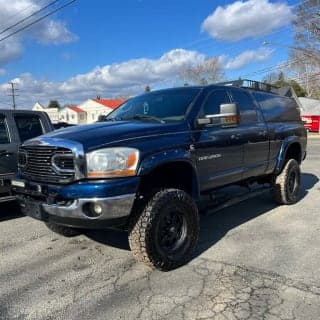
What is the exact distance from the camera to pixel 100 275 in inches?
183

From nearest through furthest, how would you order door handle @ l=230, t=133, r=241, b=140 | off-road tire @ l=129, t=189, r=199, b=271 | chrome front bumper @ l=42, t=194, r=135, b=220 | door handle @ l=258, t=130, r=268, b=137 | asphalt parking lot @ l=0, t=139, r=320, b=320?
asphalt parking lot @ l=0, t=139, r=320, b=320
chrome front bumper @ l=42, t=194, r=135, b=220
off-road tire @ l=129, t=189, r=199, b=271
door handle @ l=230, t=133, r=241, b=140
door handle @ l=258, t=130, r=268, b=137

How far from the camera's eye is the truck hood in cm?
440

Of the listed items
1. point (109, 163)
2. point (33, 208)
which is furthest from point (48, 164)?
point (109, 163)

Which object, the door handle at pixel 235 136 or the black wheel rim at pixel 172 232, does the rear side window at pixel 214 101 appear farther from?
the black wheel rim at pixel 172 232

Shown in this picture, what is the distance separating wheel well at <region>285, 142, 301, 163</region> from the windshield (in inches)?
115

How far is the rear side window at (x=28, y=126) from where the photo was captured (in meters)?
7.28

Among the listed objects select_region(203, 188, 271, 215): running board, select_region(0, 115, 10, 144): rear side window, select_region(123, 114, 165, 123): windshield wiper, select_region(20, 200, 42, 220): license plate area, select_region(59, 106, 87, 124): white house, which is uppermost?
select_region(123, 114, 165, 123): windshield wiper

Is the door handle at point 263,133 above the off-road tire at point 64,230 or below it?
above

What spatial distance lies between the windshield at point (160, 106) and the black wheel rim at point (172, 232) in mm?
1124

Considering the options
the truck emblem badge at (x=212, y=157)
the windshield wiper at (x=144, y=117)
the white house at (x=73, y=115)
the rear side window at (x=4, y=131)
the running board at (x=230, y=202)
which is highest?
the windshield wiper at (x=144, y=117)

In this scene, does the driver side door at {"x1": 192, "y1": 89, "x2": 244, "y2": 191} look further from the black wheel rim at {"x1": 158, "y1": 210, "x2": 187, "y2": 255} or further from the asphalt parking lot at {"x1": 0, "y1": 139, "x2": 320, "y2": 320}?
the asphalt parking lot at {"x1": 0, "y1": 139, "x2": 320, "y2": 320}

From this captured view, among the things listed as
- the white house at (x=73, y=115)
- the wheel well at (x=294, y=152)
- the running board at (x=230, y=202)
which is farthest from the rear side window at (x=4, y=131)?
the white house at (x=73, y=115)

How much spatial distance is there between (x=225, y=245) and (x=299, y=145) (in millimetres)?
3429

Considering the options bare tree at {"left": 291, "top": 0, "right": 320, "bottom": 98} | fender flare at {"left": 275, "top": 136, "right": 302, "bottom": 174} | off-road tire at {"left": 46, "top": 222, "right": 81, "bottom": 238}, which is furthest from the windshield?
bare tree at {"left": 291, "top": 0, "right": 320, "bottom": 98}
